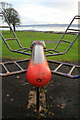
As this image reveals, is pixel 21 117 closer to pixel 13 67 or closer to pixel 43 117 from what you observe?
pixel 43 117

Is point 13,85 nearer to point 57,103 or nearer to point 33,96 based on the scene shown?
point 33,96

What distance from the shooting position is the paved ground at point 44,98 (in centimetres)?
241

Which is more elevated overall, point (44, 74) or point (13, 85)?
point (44, 74)

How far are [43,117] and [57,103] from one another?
0.49 meters

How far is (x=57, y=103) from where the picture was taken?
107 inches

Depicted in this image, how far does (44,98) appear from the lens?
2.87 meters

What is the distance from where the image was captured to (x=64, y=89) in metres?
3.26

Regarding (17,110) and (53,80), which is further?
(53,80)

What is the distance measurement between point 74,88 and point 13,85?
139cm

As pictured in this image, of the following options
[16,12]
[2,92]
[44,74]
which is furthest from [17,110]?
[16,12]

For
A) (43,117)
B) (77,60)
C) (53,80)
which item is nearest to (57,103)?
(43,117)

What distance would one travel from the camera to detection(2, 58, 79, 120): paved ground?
2.41m

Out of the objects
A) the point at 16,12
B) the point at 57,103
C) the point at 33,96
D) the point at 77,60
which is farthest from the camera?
the point at 16,12

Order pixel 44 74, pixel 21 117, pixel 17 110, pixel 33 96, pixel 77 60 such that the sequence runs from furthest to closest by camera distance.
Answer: pixel 77 60 < pixel 33 96 < pixel 17 110 < pixel 21 117 < pixel 44 74
